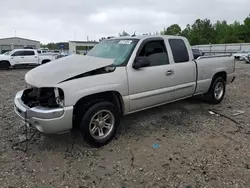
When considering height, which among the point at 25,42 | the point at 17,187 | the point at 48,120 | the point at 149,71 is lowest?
the point at 17,187

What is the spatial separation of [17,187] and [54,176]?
45 centimetres

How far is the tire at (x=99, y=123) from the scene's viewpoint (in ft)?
11.6

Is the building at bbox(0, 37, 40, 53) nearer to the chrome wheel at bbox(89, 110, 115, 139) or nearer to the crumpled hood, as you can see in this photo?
the crumpled hood

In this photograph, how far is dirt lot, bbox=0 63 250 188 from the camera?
2914 millimetres

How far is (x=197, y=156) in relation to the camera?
3457 mm

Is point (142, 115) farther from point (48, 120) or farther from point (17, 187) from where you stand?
point (17, 187)

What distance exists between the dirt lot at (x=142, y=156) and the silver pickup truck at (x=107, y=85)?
0.45 m

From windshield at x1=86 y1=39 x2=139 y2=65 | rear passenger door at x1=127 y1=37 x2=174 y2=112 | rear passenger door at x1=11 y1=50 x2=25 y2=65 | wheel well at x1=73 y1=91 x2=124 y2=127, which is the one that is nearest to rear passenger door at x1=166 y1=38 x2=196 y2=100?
rear passenger door at x1=127 y1=37 x2=174 y2=112

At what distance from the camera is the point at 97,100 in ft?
12.1

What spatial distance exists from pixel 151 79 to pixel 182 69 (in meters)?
1.00

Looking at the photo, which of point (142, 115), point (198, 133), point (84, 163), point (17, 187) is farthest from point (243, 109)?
point (17, 187)

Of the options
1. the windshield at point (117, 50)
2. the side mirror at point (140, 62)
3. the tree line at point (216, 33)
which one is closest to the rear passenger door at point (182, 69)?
the side mirror at point (140, 62)

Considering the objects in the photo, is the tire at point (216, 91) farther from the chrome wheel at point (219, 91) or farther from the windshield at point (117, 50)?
the windshield at point (117, 50)

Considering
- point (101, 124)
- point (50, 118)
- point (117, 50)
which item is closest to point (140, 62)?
point (117, 50)
